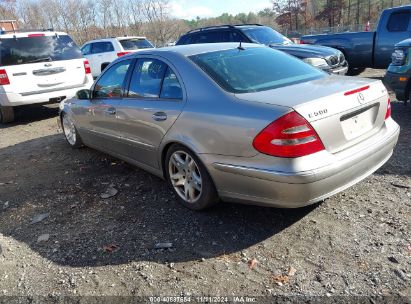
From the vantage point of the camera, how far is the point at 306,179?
2.85 metres

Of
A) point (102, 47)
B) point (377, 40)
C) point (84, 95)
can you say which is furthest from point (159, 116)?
point (102, 47)

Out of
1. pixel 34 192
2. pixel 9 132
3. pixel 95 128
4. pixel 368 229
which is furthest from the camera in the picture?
pixel 9 132

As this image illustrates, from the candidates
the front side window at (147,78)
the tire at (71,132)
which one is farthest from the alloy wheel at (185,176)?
the tire at (71,132)

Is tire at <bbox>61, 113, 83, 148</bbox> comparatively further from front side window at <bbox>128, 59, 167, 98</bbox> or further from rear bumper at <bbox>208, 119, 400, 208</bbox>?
rear bumper at <bbox>208, 119, 400, 208</bbox>

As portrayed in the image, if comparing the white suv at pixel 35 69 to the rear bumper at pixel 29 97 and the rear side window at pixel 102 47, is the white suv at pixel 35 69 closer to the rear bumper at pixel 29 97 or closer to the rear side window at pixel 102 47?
the rear bumper at pixel 29 97

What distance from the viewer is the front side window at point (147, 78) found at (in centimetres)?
397

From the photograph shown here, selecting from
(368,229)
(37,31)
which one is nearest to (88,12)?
(37,31)

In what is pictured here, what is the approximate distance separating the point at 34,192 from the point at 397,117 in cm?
562

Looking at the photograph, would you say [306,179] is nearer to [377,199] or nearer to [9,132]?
[377,199]

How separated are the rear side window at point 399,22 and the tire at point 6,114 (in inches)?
364

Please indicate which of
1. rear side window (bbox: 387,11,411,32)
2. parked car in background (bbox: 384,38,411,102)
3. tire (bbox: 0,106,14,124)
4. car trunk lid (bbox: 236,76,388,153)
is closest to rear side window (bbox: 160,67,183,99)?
car trunk lid (bbox: 236,76,388,153)

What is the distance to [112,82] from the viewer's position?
4.78 m

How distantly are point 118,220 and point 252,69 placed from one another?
6.27ft

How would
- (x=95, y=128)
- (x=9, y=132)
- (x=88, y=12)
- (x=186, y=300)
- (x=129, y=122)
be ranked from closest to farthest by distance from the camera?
(x=186, y=300)
(x=129, y=122)
(x=95, y=128)
(x=9, y=132)
(x=88, y=12)
